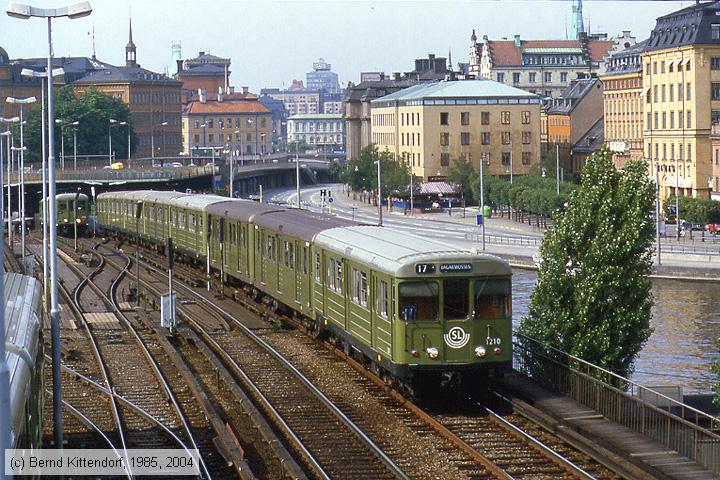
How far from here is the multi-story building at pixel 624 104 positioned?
430 feet

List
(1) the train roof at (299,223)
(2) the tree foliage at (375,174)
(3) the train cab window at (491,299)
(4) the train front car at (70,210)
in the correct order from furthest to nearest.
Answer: (2) the tree foliage at (375,174) < (4) the train front car at (70,210) < (1) the train roof at (299,223) < (3) the train cab window at (491,299)

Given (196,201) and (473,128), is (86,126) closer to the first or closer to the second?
(473,128)

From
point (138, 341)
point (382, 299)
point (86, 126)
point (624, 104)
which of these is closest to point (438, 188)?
point (624, 104)

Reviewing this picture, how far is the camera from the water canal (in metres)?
45.5

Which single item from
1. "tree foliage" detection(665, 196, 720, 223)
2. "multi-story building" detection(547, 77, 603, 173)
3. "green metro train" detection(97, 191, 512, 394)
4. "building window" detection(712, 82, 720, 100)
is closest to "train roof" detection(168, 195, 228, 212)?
"green metro train" detection(97, 191, 512, 394)

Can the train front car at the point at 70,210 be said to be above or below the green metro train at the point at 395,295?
above

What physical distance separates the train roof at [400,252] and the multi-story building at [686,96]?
83.7 metres

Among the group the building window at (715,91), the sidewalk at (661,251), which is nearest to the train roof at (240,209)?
the sidewalk at (661,251)

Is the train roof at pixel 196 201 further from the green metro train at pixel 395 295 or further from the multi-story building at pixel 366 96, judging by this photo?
the multi-story building at pixel 366 96

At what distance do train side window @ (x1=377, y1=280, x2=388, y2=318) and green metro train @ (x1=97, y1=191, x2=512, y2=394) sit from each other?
18 mm

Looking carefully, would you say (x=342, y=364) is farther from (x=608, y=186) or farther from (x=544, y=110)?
(x=544, y=110)

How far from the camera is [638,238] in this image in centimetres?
3256

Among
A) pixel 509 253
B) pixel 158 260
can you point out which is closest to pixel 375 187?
pixel 509 253

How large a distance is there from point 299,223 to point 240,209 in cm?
Answer: 964
